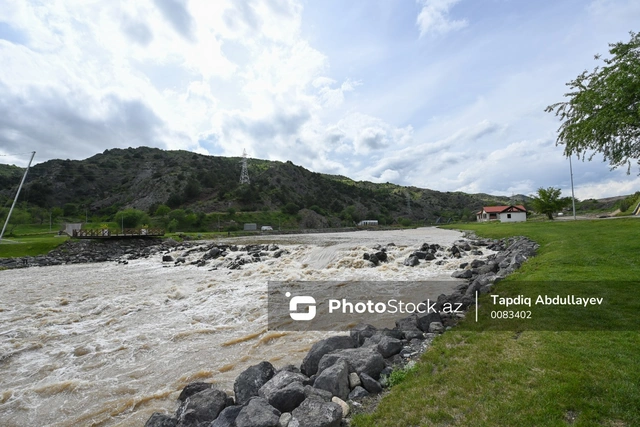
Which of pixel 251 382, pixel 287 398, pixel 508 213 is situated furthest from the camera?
pixel 508 213

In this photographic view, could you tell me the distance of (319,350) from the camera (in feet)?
23.6

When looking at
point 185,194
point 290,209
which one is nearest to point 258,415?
point 290,209

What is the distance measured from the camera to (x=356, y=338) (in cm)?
830

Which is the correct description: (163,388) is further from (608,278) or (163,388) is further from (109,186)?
(109,186)

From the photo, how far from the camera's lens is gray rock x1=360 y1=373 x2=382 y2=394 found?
5.48m

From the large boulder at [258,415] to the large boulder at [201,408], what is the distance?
33.5 inches

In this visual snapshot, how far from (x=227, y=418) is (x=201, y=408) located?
2.36 ft

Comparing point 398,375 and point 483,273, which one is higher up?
point 483,273

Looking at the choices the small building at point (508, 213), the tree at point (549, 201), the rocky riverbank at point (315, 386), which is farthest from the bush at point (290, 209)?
the rocky riverbank at point (315, 386)

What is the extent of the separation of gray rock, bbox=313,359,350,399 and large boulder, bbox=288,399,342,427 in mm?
637

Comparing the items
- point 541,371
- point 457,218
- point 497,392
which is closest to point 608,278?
point 541,371

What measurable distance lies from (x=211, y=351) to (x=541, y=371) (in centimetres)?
813

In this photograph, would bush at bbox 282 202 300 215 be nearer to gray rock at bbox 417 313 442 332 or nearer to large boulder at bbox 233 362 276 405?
gray rock at bbox 417 313 442 332

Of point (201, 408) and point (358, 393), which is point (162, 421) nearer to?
point (201, 408)
